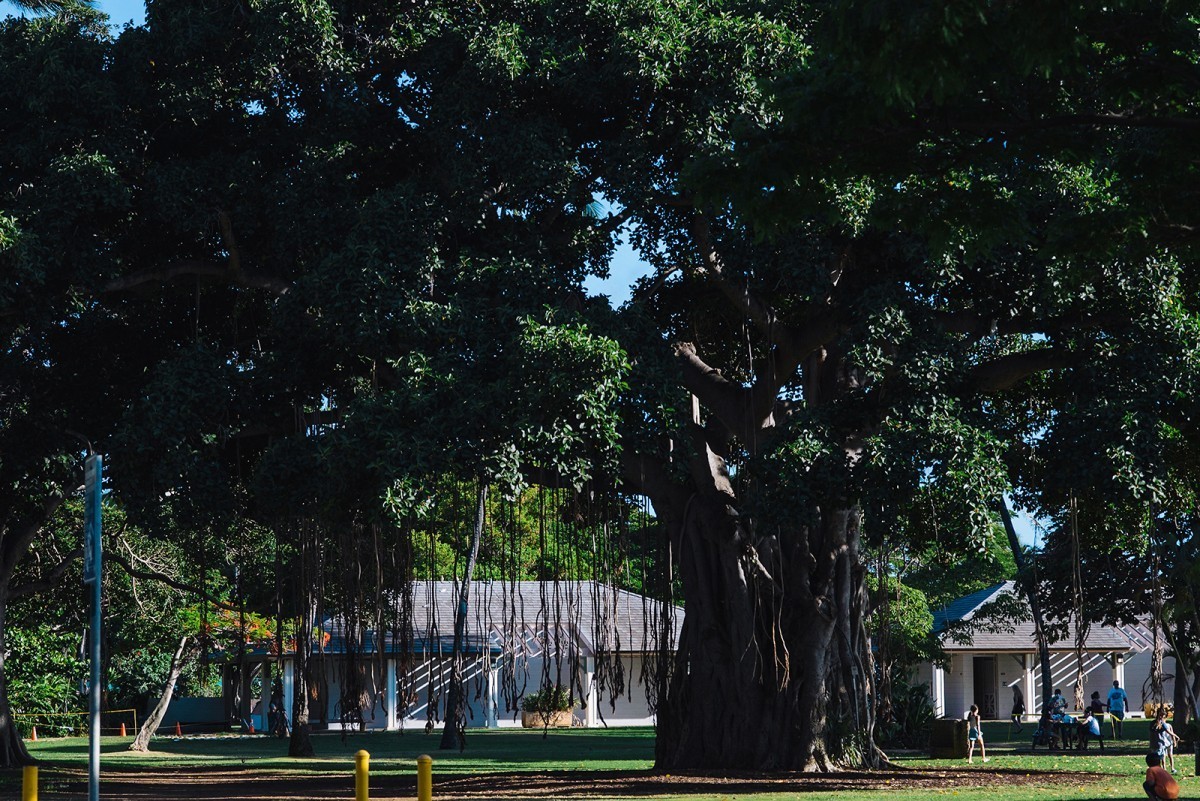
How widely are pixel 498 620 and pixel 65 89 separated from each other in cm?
→ 2978

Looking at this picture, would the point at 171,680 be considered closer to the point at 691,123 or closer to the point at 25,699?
the point at 25,699

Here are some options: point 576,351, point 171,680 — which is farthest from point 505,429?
point 171,680

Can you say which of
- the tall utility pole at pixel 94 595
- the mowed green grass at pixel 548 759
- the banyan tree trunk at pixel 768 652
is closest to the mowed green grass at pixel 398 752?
the mowed green grass at pixel 548 759

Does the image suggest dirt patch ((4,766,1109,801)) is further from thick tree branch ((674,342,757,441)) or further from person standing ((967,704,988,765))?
thick tree branch ((674,342,757,441))

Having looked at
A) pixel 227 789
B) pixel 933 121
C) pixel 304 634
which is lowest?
pixel 227 789

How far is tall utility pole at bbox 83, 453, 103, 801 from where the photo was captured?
9.15m

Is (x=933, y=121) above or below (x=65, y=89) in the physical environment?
below

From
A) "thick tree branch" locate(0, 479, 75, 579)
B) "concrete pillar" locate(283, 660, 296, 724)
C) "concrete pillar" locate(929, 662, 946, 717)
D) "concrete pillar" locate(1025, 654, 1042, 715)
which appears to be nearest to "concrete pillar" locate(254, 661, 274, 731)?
"concrete pillar" locate(283, 660, 296, 724)

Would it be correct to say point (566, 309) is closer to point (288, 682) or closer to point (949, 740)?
point (949, 740)

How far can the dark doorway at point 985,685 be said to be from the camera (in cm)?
5241

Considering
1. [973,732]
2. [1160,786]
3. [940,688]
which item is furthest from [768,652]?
[940,688]

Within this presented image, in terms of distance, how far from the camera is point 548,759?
88.0ft

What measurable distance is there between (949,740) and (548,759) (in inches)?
280

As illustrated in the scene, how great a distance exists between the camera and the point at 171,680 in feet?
108
